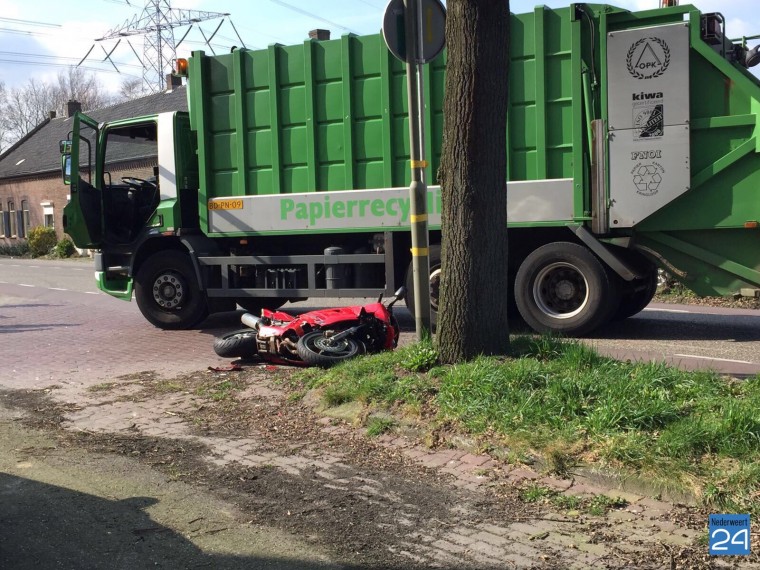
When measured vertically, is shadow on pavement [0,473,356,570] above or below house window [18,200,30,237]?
below

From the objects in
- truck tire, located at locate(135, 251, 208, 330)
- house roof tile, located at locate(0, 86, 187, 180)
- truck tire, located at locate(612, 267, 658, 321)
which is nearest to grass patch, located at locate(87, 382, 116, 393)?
truck tire, located at locate(135, 251, 208, 330)

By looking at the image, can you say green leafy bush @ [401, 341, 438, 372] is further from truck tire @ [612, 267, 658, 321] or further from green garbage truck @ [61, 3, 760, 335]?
truck tire @ [612, 267, 658, 321]

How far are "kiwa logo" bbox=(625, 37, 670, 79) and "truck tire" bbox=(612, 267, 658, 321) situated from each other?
238 centimetres

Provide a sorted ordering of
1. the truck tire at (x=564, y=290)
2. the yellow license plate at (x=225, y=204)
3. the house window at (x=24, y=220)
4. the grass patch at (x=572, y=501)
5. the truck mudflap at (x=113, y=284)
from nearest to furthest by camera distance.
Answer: the grass patch at (x=572, y=501) < the truck tire at (x=564, y=290) < the yellow license plate at (x=225, y=204) < the truck mudflap at (x=113, y=284) < the house window at (x=24, y=220)

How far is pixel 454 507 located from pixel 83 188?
9.59 metres

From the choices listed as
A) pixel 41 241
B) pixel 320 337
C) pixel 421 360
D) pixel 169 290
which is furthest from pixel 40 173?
pixel 421 360

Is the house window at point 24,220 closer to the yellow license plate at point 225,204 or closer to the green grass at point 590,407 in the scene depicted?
the yellow license plate at point 225,204

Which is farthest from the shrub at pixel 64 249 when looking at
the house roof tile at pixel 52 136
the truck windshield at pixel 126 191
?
the truck windshield at pixel 126 191

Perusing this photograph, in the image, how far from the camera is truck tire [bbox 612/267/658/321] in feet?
33.9

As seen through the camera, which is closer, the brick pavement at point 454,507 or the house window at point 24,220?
the brick pavement at point 454,507

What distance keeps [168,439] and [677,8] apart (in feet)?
21.8

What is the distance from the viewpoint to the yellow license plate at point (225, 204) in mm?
11570

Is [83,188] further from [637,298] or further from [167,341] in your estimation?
[637,298]

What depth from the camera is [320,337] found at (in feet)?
26.5
